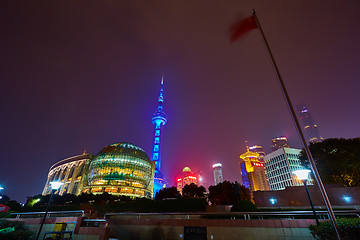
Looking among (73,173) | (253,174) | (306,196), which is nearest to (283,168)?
(253,174)

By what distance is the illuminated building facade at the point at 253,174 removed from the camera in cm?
14607

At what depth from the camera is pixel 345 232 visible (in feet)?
23.7

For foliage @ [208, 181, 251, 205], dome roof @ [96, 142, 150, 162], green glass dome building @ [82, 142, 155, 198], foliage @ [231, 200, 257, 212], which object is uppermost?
dome roof @ [96, 142, 150, 162]

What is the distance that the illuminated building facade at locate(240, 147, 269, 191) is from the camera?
146075 mm

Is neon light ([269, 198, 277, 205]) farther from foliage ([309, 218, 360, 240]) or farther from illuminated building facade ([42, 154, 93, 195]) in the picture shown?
illuminated building facade ([42, 154, 93, 195])

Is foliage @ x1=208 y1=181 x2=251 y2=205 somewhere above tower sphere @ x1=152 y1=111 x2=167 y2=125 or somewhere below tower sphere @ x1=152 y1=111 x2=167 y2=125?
A: below

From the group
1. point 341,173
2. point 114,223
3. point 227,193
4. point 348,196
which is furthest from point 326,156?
point 114,223

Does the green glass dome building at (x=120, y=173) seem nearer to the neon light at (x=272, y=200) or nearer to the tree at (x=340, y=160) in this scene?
the neon light at (x=272, y=200)

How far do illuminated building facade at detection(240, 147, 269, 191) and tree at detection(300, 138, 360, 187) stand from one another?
117495 mm

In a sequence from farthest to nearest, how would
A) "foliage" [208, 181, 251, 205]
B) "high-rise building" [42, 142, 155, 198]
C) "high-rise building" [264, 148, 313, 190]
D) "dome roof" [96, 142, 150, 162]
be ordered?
1. "high-rise building" [264, 148, 313, 190]
2. "dome roof" [96, 142, 150, 162]
3. "high-rise building" [42, 142, 155, 198]
4. "foliage" [208, 181, 251, 205]

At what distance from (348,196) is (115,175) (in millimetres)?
78976

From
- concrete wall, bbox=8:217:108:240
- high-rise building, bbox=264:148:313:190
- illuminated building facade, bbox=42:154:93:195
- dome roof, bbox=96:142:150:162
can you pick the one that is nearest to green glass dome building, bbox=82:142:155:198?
dome roof, bbox=96:142:150:162

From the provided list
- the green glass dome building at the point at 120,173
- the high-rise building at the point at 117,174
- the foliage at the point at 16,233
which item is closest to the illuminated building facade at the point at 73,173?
the high-rise building at the point at 117,174

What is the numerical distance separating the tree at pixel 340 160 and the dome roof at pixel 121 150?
75.1 meters
